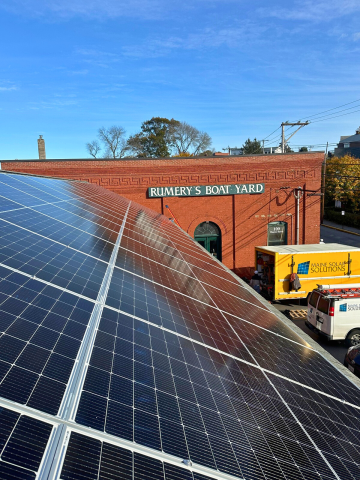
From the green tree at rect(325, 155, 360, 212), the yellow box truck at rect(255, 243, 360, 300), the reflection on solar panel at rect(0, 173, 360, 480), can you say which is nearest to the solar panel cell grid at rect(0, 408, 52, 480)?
the reflection on solar panel at rect(0, 173, 360, 480)

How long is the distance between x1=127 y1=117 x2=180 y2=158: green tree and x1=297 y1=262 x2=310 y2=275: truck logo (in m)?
50.5

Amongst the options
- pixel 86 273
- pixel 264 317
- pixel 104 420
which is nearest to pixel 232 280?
pixel 264 317

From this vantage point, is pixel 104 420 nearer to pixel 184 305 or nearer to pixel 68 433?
pixel 68 433

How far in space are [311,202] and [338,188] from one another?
3206cm

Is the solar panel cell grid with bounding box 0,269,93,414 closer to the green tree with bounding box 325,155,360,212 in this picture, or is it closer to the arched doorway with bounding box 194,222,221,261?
the arched doorway with bounding box 194,222,221,261

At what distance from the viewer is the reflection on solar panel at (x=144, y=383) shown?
258 cm

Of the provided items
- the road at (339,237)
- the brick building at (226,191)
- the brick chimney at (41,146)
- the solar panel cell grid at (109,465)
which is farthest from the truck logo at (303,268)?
the brick chimney at (41,146)

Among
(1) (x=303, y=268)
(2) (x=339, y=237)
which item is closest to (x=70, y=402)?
(1) (x=303, y=268)

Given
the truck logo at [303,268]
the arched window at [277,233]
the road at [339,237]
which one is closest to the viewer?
the truck logo at [303,268]

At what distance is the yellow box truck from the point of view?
843 inches

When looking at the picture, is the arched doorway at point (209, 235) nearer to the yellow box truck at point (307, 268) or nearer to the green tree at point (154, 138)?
the yellow box truck at point (307, 268)

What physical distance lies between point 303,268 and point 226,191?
400 inches

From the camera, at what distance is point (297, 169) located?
1183 inches

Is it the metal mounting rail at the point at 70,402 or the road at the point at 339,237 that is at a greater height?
the metal mounting rail at the point at 70,402
